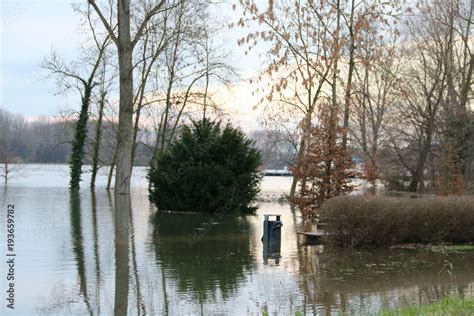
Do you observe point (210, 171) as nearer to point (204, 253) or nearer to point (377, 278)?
point (204, 253)

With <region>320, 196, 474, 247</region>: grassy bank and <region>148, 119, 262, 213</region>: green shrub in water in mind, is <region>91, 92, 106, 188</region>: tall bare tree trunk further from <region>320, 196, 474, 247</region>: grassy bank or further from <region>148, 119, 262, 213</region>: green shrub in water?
<region>320, 196, 474, 247</region>: grassy bank

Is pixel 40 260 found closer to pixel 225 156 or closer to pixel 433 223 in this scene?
pixel 433 223

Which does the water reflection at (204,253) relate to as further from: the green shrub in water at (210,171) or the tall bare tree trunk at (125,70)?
the tall bare tree trunk at (125,70)

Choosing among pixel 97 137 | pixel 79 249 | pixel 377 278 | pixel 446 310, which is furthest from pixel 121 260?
pixel 97 137

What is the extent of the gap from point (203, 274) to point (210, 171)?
13.3 m

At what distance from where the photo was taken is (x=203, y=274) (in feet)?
40.0

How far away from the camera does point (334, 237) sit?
16.3 meters

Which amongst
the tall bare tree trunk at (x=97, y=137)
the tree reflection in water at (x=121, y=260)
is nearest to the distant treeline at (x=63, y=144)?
the tall bare tree trunk at (x=97, y=137)

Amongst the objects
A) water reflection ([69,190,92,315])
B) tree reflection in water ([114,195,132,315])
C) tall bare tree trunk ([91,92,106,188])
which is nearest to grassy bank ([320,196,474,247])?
tree reflection in water ([114,195,132,315])

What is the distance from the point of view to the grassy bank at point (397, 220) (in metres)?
15.9

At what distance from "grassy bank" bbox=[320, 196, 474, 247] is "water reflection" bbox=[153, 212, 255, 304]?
229 centimetres

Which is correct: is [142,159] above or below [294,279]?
above

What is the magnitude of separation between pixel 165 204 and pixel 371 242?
1224 cm

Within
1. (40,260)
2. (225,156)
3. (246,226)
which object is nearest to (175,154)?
(225,156)
